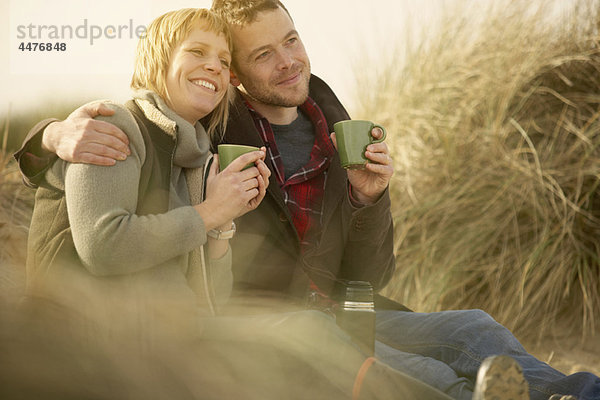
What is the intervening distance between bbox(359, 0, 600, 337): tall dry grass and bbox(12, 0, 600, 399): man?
5.14 ft

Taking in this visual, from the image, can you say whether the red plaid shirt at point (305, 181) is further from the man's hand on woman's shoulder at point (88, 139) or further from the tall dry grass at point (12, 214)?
the tall dry grass at point (12, 214)

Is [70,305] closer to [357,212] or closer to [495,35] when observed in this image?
[357,212]

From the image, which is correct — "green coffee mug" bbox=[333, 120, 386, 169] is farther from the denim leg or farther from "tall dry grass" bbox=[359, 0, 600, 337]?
"tall dry grass" bbox=[359, 0, 600, 337]

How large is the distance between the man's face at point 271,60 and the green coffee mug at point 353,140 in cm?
54

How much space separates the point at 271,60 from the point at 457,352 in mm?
1381

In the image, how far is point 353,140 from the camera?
237cm

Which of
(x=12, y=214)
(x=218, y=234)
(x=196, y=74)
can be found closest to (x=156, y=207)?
(x=218, y=234)

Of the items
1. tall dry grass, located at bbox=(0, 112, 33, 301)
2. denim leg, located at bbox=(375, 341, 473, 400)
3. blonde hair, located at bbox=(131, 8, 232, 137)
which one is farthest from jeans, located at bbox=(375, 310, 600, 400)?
tall dry grass, located at bbox=(0, 112, 33, 301)

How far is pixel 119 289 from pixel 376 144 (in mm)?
1028

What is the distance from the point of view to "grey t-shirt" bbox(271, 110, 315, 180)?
2859 mm

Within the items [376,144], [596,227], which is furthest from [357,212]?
[596,227]

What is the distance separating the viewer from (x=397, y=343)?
2580 millimetres

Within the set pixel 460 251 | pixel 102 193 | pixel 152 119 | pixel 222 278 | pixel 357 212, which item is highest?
pixel 152 119

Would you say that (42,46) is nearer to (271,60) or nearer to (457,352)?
(271,60)
